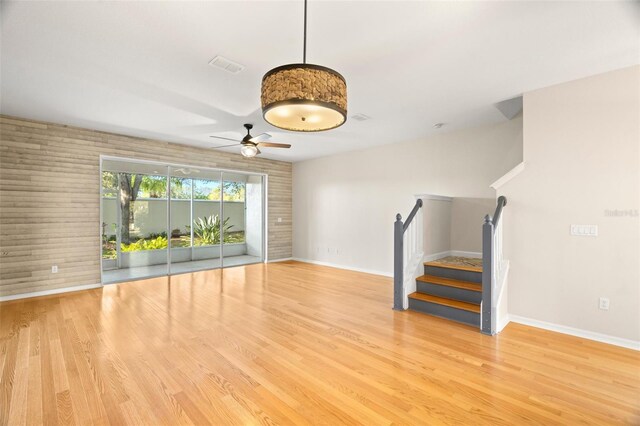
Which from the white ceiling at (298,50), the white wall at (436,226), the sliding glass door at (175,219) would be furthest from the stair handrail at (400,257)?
the sliding glass door at (175,219)

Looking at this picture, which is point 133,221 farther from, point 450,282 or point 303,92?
point 450,282

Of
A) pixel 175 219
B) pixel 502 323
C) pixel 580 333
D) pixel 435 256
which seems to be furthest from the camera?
pixel 175 219

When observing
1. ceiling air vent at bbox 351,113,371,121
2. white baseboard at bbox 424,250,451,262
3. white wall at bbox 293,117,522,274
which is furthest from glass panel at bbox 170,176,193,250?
white baseboard at bbox 424,250,451,262

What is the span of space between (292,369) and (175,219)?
5366 mm

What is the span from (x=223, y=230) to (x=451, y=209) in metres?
5.48

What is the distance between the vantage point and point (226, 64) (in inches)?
118

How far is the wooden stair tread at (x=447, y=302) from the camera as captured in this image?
3646 millimetres

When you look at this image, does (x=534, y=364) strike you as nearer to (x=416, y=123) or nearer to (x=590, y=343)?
(x=590, y=343)

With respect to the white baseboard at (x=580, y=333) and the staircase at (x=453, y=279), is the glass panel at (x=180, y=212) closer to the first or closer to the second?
the staircase at (x=453, y=279)

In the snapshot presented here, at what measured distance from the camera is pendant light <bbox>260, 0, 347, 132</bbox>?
1614 mm

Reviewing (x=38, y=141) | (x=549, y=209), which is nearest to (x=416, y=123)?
(x=549, y=209)

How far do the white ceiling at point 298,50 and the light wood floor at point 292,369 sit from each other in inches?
118

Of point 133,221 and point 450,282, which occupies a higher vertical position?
point 133,221

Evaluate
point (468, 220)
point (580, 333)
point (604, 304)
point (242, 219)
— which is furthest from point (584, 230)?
point (242, 219)
